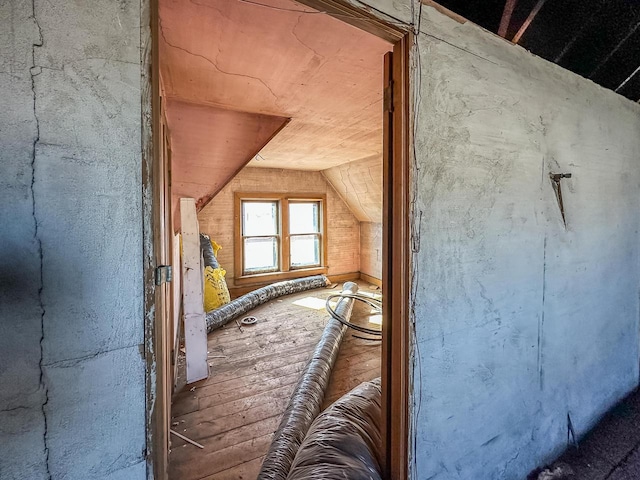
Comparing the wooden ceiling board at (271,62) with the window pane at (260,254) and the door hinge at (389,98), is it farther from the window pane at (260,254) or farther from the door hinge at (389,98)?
the window pane at (260,254)

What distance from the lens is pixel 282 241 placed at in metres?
5.31

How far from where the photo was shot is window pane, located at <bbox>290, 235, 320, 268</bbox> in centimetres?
557

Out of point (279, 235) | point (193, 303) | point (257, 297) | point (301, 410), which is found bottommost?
point (301, 410)

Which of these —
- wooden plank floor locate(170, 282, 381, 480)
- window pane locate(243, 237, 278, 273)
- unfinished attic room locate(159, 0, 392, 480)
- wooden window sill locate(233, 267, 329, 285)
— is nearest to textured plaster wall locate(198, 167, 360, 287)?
unfinished attic room locate(159, 0, 392, 480)

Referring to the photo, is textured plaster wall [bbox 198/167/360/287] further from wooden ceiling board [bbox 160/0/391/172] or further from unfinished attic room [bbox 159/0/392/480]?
wooden ceiling board [bbox 160/0/391/172]

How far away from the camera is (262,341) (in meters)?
3.27

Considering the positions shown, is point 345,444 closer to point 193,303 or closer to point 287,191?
point 193,303

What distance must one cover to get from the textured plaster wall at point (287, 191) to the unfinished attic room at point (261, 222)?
0.03 m

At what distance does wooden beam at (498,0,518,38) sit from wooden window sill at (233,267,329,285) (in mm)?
4463

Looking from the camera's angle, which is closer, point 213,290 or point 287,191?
point 213,290

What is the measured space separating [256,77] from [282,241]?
3.71 meters

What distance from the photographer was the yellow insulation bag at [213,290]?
394cm

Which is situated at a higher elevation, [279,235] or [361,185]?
[361,185]

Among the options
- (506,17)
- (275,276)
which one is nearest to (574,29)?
(506,17)
